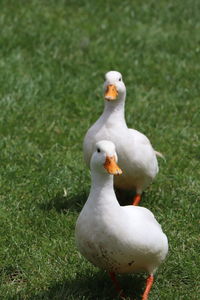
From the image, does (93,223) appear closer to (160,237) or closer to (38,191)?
(160,237)

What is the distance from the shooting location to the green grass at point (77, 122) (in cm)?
473

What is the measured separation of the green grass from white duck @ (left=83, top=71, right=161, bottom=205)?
0.32m

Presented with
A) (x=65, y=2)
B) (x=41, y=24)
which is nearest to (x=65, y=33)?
(x=41, y=24)

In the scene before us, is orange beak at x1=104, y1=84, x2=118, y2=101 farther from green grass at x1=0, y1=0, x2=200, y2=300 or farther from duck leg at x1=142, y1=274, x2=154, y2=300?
duck leg at x1=142, y1=274, x2=154, y2=300

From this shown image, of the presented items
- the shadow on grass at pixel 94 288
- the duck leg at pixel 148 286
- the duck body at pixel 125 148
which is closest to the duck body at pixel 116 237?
the duck leg at pixel 148 286

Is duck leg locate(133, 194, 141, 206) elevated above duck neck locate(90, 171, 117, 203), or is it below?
below

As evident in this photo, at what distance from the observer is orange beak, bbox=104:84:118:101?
5.42 meters

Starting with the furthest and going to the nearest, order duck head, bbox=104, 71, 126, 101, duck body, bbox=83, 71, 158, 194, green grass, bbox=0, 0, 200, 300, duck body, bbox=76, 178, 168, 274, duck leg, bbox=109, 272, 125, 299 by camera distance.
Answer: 1. duck head, bbox=104, 71, 126, 101
2. duck body, bbox=83, 71, 158, 194
3. green grass, bbox=0, 0, 200, 300
4. duck leg, bbox=109, 272, 125, 299
5. duck body, bbox=76, 178, 168, 274

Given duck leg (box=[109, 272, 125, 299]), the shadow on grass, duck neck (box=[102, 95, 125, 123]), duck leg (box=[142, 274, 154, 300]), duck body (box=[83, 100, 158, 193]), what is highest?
duck neck (box=[102, 95, 125, 123])

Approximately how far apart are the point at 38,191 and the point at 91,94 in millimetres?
2128

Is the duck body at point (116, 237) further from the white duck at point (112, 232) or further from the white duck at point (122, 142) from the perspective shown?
the white duck at point (122, 142)

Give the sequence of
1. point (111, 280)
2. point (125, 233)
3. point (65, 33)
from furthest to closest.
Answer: point (65, 33)
point (111, 280)
point (125, 233)

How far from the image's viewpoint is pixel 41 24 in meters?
9.17

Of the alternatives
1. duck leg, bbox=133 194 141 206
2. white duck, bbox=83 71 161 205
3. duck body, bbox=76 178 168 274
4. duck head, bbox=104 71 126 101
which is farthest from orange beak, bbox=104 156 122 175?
duck leg, bbox=133 194 141 206
